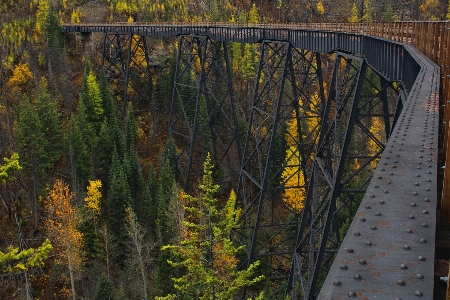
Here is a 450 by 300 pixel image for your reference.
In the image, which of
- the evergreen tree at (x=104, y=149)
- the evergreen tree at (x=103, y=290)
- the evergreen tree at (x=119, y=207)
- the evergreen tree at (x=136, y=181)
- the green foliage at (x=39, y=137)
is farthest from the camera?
the evergreen tree at (x=104, y=149)

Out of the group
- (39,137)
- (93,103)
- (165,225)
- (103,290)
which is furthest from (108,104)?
(103,290)

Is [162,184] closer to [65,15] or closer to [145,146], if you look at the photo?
[145,146]

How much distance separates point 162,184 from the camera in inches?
1262

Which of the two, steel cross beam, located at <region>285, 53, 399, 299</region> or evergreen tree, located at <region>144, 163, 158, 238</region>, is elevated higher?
steel cross beam, located at <region>285, 53, 399, 299</region>

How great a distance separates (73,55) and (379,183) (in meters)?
46.7

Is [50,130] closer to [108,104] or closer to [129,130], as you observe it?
[108,104]

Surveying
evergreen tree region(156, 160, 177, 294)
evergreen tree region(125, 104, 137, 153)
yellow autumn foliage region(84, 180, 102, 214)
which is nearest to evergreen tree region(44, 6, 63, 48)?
evergreen tree region(125, 104, 137, 153)

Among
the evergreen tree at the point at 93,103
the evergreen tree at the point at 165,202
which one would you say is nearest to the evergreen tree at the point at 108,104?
the evergreen tree at the point at 93,103

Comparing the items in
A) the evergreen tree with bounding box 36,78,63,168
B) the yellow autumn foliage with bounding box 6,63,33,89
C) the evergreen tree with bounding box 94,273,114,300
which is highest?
the yellow autumn foliage with bounding box 6,63,33,89

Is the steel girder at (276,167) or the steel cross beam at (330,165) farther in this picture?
the steel girder at (276,167)

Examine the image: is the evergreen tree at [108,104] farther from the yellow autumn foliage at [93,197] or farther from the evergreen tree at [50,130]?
the yellow autumn foliage at [93,197]

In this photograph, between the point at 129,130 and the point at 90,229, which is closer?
the point at 90,229

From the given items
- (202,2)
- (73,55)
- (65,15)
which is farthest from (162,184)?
(202,2)

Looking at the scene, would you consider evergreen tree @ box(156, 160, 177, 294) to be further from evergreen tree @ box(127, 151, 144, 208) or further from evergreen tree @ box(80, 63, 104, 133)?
evergreen tree @ box(80, 63, 104, 133)
